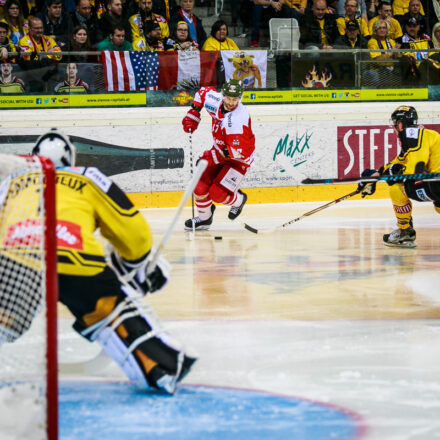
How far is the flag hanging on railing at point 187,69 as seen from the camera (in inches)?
372

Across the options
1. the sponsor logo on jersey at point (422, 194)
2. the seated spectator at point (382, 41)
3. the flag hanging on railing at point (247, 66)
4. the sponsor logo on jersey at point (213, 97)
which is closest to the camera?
the sponsor logo on jersey at point (422, 194)

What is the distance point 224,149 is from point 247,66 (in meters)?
2.02

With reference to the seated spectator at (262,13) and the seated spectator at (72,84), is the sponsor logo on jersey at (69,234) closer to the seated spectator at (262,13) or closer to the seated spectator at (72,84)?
the seated spectator at (72,84)

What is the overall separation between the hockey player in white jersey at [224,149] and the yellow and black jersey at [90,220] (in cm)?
452

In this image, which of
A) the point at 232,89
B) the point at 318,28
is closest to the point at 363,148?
the point at 318,28

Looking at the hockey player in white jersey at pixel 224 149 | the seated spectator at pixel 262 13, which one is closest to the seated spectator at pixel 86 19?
the seated spectator at pixel 262 13

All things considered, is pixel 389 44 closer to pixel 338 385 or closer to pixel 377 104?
pixel 377 104

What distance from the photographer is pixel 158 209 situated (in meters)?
9.42

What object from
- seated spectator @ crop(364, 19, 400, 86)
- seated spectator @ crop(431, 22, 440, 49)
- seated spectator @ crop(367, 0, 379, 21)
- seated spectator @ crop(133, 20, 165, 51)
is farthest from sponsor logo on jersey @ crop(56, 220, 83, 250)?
seated spectator @ crop(431, 22, 440, 49)

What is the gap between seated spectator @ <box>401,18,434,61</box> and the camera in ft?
33.6

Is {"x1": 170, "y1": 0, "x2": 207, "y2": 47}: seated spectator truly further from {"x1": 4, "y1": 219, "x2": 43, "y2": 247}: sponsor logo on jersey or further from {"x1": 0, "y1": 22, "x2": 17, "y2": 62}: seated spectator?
{"x1": 4, "y1": 219, "x2": 43, "y2": 247}: sponsor logo on jersey

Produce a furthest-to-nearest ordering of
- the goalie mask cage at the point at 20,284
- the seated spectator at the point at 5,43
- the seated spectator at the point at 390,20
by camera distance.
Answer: the seated spectator at the point at 390,20 → the seated spectator at the point at 5,43 → the goalie mask cage at the point at 20,284

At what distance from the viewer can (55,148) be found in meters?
3.30

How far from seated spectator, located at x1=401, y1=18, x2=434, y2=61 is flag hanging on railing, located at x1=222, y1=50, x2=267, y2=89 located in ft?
5.46
